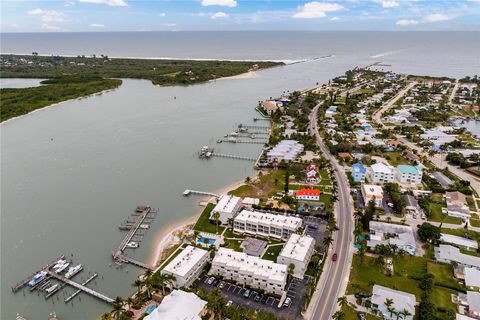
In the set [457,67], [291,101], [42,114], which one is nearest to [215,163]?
[291,101]

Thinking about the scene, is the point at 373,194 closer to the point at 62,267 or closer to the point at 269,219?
the point at 269,219

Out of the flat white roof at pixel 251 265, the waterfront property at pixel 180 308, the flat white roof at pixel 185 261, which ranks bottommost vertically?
the waterfront property at pixel 180 308

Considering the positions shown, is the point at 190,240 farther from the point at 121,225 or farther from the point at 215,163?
the point at 215,163

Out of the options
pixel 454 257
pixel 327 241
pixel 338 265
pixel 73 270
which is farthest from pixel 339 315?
pixel 73 270

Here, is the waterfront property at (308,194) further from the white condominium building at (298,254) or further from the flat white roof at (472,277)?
the flat white roof at (472,277)

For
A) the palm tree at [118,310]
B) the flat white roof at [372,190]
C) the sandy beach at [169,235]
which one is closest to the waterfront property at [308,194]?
the flat white roof at [372,190]

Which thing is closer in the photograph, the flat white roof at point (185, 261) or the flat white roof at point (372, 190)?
the flat white roof at point (185, 261)
